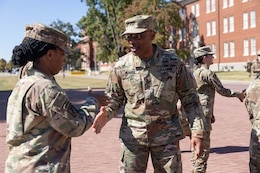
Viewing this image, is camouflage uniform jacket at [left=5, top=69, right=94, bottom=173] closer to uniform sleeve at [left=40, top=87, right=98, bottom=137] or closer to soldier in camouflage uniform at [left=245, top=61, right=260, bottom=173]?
uniform sleeve at [left=40, top=87, right=98, bottom=137]

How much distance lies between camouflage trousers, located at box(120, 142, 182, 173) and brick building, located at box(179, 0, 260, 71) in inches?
1985

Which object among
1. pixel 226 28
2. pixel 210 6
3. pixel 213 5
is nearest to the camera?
pixel 226 28

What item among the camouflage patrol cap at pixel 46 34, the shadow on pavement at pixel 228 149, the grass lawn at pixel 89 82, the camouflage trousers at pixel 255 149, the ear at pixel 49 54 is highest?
the camouflage patrol cap at pixel 46 34

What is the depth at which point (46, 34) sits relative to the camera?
2.81 m

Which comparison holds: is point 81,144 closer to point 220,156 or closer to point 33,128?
point 220,156

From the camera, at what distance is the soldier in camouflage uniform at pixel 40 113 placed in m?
2.73

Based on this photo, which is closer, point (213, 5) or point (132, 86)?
point (132, 86)

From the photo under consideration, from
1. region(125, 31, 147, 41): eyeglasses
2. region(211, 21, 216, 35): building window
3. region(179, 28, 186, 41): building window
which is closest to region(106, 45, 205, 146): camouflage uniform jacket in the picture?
region(125, 31, 147, 41): eyeglasses

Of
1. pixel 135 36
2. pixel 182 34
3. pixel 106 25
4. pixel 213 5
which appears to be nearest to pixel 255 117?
pixel 135 36

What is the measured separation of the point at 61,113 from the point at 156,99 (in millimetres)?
1196

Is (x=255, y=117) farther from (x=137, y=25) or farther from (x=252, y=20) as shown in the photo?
(x=252, y=20)

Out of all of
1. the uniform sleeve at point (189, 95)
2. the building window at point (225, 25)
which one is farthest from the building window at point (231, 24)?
the uniform sleeve at point (189, 95)

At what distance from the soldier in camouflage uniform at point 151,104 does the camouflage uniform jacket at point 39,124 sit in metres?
0.86

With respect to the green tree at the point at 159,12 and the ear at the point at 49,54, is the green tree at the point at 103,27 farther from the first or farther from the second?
the ear at the point at 49,54
